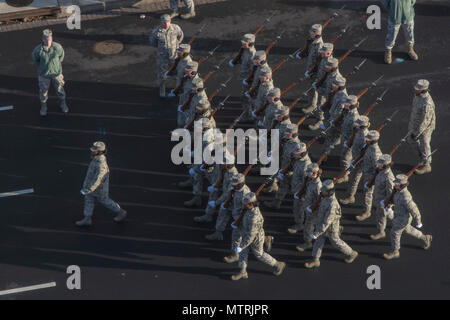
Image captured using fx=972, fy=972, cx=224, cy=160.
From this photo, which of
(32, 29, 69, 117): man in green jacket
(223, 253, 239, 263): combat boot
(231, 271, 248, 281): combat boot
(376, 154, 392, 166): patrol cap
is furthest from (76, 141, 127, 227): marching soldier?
(376, 154, 392, 166): patrol cap

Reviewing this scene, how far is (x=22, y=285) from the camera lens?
23.3 metres

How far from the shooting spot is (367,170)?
79.2 ft

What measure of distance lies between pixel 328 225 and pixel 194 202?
427 cm

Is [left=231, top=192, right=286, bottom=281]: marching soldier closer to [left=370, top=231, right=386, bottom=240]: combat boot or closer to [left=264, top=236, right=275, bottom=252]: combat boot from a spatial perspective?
[left=264, top=236, right=275, bottom=252]: combat boot

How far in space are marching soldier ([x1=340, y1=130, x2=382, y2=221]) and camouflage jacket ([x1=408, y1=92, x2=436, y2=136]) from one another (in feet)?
5.91

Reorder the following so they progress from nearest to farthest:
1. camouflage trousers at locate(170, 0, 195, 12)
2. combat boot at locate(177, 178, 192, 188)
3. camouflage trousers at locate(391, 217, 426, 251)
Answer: camouflage trousers at locate(391, 217, 426, 251) → combat boot at locate(177, 178, 192, 188) → camouflage trousers at locate(170, 0, 195, 12)

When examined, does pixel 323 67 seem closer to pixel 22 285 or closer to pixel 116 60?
pixel 116 60

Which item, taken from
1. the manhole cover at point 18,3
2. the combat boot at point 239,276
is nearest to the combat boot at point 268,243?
the combat boot at point 239,276

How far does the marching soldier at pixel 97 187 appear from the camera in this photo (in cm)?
2359

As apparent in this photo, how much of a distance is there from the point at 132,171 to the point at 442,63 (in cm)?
1035

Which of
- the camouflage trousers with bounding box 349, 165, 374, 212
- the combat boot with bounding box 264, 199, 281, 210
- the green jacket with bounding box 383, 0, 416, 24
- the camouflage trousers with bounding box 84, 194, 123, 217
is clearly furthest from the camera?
the green jacket with bounding box 383, 0, 416, 24

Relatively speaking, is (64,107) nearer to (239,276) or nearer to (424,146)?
(239,276)

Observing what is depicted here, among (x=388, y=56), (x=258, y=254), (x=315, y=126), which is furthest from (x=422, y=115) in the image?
(x=258, y=254)

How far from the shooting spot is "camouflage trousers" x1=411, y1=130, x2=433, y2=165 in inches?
1015
